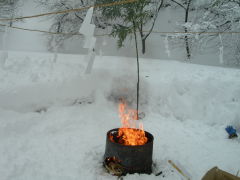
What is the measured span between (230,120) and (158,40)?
1198 cm

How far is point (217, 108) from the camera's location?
5.82m

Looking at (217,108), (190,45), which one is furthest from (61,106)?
(190,45)

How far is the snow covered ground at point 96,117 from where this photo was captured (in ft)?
12.1

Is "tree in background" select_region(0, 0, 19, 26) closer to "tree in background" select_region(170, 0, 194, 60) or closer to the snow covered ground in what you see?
the snow covered ground

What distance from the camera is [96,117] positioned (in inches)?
238

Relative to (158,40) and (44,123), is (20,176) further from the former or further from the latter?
(158,40)

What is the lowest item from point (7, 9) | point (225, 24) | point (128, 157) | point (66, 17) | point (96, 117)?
point (96, 117)

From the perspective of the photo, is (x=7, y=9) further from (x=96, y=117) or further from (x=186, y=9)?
A: (x=96, y=117)

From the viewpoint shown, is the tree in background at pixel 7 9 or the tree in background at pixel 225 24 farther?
the tree in background at pixel 7 9

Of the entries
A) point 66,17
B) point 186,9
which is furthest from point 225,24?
point 66,17

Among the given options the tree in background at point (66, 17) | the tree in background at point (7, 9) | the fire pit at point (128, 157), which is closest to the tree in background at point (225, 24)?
the tree in background at point (66, 17)

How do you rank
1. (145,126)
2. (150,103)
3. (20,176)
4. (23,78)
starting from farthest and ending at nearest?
(150,103), (23,78), (145,126), (20,176)

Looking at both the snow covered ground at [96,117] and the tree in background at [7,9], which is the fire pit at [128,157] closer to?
the snow covered ground at [96,117]

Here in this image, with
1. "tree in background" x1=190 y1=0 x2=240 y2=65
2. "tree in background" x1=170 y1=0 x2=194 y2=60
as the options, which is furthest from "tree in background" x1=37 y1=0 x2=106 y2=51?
"tree in background" x1=190 y1=0 x2=240 y2=65
